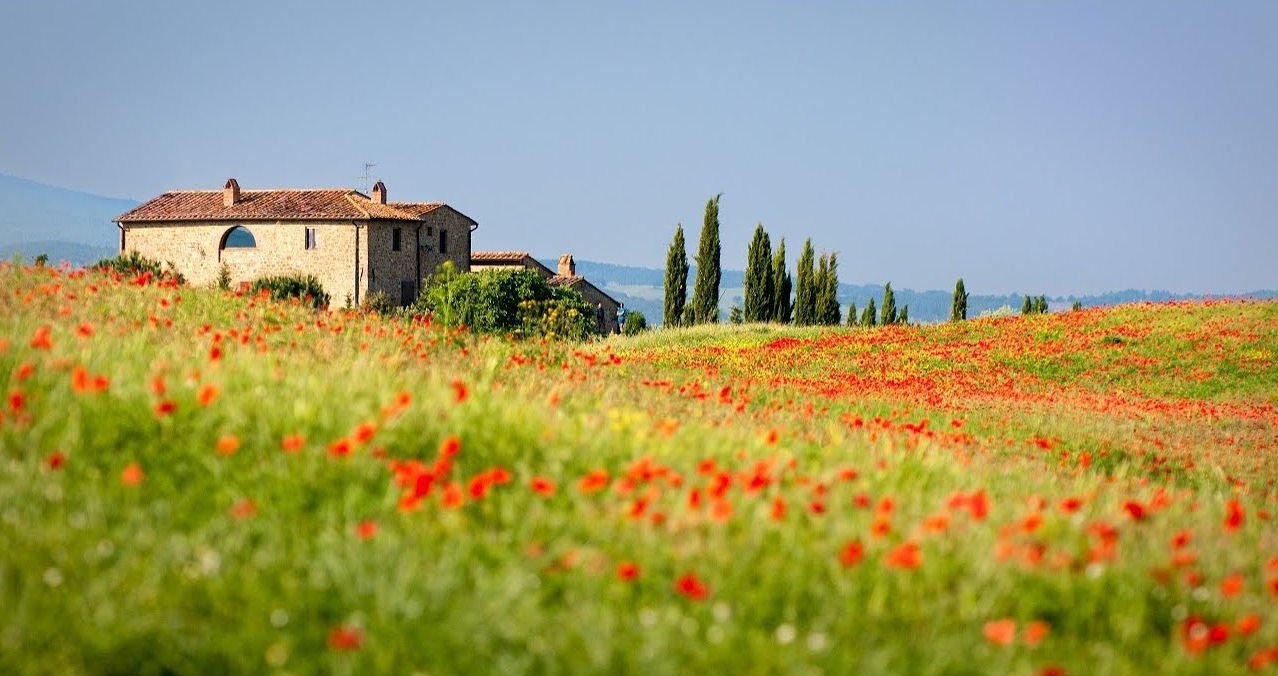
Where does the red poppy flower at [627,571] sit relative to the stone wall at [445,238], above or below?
below

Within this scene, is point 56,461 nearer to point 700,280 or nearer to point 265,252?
point 700,280

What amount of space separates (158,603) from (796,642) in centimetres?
289

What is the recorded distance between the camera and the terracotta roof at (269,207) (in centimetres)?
6322

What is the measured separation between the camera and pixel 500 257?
258 ft

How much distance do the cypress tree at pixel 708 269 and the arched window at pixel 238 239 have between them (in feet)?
82.3

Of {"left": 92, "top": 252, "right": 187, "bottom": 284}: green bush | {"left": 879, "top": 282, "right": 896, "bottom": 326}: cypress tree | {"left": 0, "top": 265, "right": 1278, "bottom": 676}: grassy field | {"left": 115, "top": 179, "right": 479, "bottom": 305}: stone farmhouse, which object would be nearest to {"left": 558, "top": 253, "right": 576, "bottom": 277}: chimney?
{"left": 115, "top": 179, "right": 479, "bottom": 305}: stone farmhouse

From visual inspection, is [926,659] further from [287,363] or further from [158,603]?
[287,363]

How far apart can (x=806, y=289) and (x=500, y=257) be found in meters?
23.8

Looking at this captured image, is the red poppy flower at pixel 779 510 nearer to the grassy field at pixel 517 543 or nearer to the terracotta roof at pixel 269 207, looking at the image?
the grassy field at pixel 517 543

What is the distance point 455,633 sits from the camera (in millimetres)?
5047

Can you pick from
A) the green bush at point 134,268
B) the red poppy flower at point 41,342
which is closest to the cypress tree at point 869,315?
the green bush at point 134,268

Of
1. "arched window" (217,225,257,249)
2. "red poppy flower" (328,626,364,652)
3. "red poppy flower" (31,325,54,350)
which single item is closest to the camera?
"red poppy flower" (328,626,364,652)

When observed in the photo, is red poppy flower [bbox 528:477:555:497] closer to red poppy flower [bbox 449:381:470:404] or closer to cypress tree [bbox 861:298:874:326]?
red poppy flower [bbox 449:381:470:404]

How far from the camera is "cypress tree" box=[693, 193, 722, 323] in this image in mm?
58406
